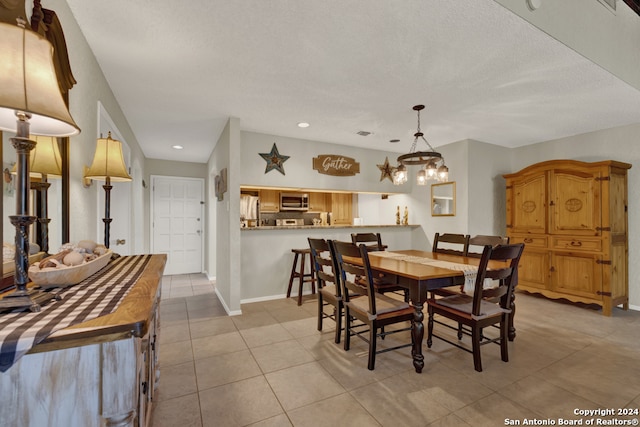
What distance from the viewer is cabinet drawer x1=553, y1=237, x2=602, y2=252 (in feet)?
11.8

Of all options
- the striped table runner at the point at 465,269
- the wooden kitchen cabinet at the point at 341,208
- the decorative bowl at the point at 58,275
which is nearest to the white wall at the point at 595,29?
the striped table runner at the point at 465,269

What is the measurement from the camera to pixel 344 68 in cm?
241

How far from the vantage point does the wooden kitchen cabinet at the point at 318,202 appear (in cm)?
586

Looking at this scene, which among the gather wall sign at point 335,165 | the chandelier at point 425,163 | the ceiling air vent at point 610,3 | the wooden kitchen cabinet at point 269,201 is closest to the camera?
the ceiling air vent at point 610,3

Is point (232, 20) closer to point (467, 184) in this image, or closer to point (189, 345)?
point (189, 345)

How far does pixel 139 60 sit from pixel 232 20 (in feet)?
3.26

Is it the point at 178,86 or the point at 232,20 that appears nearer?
the point at 232,20

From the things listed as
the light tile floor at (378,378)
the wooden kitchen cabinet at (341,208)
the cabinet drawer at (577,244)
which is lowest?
the light tile floor at (378,378)

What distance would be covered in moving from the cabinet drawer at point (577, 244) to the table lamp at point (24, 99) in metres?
4.99

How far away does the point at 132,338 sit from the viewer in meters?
0.74

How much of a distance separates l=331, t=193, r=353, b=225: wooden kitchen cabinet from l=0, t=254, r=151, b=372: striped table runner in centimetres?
475

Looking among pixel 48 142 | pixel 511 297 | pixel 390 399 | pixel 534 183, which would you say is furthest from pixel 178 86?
pixel 534 183

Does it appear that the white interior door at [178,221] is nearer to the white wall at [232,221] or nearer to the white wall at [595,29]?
the white wall at [232,221]

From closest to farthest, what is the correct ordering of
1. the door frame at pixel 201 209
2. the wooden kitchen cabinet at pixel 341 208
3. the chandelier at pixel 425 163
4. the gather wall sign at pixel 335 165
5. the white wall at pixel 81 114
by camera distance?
the white wall at pixel 81 114
the chandelier at pixel 425 163
the gather wall sign at pixel 335 165
the door frame at pixel 201 209
the wooden kitchen cabinet at pixel 341 208
